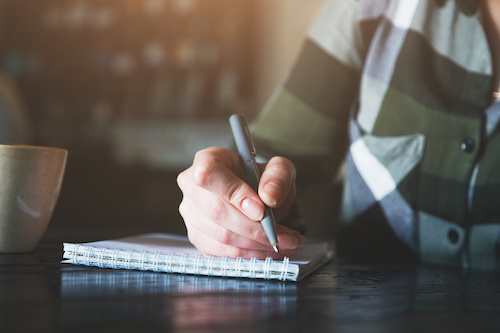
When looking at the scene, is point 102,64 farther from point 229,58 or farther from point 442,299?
point 442,299

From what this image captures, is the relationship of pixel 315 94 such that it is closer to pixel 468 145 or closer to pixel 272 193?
pixel 468 145

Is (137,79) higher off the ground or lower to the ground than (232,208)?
higher

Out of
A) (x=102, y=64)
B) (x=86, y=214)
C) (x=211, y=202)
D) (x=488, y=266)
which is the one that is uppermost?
(x=102, y=64)

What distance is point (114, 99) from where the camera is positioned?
2992mm

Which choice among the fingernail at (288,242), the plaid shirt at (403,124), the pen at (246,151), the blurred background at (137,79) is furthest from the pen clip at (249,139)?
the blurred background at (137,79)

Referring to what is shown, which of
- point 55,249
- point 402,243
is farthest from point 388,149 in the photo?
point 55,249

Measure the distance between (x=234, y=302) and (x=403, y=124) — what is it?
53 cm

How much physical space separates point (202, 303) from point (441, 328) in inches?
5.7

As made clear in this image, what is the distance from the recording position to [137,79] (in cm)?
296

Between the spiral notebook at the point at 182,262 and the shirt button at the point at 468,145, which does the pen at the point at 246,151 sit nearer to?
the spiral notebook at the point at 182,262

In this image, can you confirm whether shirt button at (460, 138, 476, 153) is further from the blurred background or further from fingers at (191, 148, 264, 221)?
the blurred background

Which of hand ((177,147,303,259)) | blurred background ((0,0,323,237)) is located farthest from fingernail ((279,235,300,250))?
blurred background ((0,0,323,237))

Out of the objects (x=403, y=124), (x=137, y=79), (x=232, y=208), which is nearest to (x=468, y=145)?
(x=403, y=124)

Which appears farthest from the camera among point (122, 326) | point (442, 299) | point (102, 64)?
point (102, 64)
